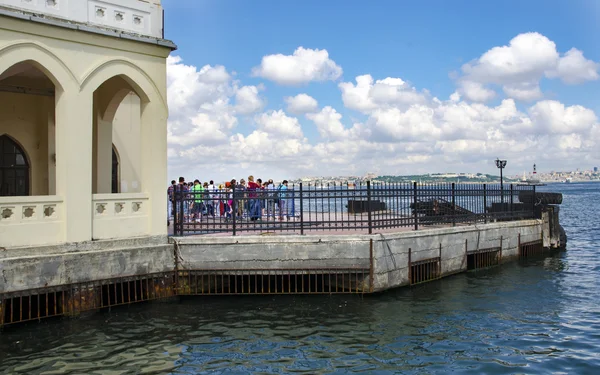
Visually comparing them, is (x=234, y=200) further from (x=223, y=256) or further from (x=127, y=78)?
(x=127, y=78)

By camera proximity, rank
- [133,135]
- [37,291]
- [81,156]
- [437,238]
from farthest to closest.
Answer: [133,135], [437,238], [81,156], [37,291]

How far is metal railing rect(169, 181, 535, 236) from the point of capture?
40.8 ft

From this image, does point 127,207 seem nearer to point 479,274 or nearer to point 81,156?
point 81,156

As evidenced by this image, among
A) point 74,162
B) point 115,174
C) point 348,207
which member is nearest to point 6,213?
point 74,162

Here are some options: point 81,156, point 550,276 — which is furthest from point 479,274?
point 81,156

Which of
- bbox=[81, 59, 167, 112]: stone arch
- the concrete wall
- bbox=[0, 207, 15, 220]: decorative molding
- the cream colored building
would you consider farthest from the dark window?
the concrete wall

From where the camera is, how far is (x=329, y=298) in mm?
12055

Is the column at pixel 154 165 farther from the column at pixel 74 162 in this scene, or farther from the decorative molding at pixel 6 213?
the decorative molding at pixel 6 213

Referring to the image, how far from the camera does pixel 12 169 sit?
1386cm

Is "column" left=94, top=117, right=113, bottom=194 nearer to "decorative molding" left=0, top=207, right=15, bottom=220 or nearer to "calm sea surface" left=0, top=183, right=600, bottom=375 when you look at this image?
"decorative molding" left=0, top=207, right=15, bottom=220

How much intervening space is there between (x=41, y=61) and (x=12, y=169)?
4.90 meters

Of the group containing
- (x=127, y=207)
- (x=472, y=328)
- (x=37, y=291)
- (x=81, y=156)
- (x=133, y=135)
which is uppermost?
(x=133, y=135)

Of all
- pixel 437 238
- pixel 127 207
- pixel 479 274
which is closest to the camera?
pixel 127 207

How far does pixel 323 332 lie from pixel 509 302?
497 cm
